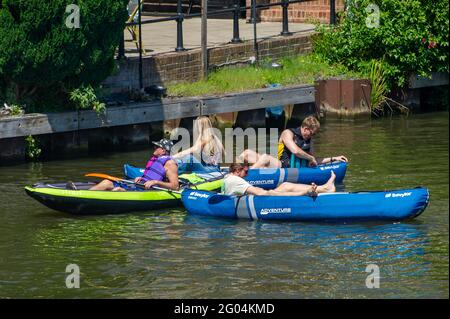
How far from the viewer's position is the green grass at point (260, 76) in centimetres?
2669

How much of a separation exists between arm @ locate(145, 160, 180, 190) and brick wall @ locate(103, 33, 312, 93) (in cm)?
561

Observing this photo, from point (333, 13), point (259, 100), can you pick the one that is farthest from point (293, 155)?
point (333, 13)

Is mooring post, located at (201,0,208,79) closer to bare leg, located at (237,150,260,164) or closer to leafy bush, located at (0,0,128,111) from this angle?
leafy bush, located at (0,0,128,111)

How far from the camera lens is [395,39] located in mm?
27828

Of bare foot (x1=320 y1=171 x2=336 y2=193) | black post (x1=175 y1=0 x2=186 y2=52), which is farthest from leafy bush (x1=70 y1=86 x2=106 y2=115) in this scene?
bare foot (x1=320 y1=171 x2=336 y2=193)

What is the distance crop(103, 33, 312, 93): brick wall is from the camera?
26.0m

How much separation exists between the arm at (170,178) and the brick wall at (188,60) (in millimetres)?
5615

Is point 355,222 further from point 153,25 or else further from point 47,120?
point 153,25

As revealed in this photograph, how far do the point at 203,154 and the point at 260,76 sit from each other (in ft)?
21.5

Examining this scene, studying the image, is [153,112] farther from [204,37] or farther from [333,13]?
[333,13]

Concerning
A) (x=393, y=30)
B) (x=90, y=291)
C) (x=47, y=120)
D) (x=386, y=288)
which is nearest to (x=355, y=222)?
(x=386, y=288)

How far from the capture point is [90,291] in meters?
16.0
